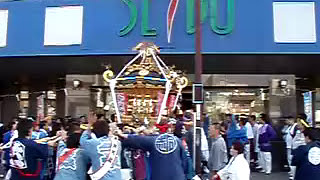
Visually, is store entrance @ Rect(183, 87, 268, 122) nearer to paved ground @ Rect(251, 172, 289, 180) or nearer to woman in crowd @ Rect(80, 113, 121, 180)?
paved ground @ Rect(251, 172, 289, 180)

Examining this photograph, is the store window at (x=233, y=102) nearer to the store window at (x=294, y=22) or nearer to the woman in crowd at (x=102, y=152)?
the store window at (x=294, y=22)

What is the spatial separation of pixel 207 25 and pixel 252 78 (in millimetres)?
4998

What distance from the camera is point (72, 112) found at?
63.2ft

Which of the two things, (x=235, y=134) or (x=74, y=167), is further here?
(x=235, y=134)

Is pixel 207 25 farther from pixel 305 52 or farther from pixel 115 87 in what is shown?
pixel 115 87

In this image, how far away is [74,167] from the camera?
6953mm

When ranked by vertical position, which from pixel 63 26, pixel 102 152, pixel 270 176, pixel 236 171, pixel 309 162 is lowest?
pixel 270 176

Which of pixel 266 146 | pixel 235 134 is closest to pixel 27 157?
pixel 235 134

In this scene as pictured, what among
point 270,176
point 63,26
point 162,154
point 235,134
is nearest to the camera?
point 162,154

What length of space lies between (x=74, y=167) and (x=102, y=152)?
44 centimetres

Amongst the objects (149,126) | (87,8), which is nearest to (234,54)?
(87,8)

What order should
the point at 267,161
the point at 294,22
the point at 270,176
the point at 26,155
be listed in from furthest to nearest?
the point at 267,161 → the point at 270,176 → the point at 294,22 → the point at 26,155

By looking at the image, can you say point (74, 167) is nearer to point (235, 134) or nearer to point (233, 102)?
point (235, 134)

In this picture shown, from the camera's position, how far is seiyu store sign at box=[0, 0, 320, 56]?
14.3m
